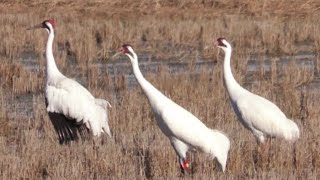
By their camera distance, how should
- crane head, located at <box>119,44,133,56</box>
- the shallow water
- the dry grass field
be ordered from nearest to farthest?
the dry grass field, crane head, located at <box>119,44,133,56</box>, the shallow water

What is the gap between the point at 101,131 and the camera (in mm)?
9672

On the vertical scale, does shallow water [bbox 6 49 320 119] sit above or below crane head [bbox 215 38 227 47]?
above

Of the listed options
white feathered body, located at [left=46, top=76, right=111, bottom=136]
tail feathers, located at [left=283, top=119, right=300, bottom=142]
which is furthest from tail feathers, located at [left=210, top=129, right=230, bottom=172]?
white feathered body, located at [left=46, top=76, right=111, bottom=136]

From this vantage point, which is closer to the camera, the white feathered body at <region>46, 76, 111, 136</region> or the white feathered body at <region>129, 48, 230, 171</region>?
the white feathered body at <region>129, 48, 230, 171</region>

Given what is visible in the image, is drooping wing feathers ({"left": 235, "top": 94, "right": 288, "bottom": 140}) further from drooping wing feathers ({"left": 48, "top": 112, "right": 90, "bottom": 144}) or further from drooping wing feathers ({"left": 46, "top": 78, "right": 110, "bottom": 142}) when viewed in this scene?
drooping wing feathers ({"left": 48, "top": 112, "right": 90, "bottom": 144})

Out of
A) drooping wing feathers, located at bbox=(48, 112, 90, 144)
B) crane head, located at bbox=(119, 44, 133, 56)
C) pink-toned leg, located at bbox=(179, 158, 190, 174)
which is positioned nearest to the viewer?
pink-toned leg, located at bbox=(179, 158, 190, 174)

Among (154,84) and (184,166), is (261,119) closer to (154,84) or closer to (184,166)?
(184,166)

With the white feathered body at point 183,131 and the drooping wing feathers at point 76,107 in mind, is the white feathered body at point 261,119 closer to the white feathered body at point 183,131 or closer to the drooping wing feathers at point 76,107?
the white feathered body at point 183,131

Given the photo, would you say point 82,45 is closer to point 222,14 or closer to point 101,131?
point 101,131

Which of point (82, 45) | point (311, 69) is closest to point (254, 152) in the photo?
point (311, 69)

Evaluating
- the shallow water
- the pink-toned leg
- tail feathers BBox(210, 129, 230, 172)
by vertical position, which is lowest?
the pink-toned leg

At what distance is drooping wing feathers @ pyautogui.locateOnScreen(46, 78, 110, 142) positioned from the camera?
962 cm

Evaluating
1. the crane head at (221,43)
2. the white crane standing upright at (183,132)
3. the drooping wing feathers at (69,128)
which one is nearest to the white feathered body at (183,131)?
Answer: the white crane standing upright at (183,132)

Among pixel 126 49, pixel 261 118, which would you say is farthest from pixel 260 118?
pixel 126 49
